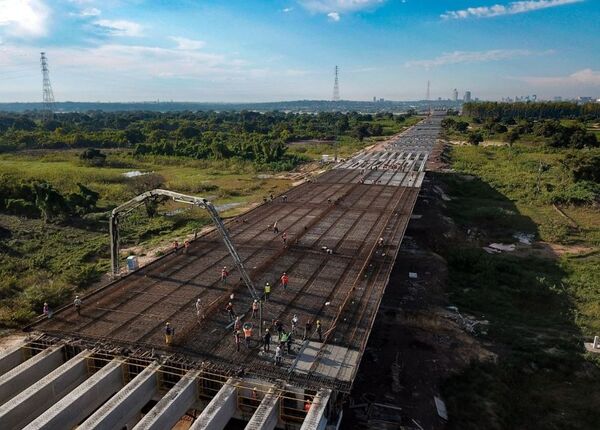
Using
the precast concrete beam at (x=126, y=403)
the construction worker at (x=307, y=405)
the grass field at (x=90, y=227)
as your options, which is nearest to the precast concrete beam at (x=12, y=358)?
the precast concrete beam at (x=126, y=403)

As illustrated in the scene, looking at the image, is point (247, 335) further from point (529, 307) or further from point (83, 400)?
point (529, 307)

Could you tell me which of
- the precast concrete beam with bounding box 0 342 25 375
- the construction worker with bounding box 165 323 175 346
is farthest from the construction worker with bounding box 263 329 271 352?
the precast concrete beam with bounding box 0 342 25 375

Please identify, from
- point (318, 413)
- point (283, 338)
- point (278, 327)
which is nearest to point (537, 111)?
point (278, 327)

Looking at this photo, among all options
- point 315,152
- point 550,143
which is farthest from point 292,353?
point 550,143

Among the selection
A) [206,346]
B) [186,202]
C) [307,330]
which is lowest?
[206,346]

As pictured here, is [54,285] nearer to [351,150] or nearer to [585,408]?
[585,408]

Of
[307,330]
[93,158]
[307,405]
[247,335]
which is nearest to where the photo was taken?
[307,405]

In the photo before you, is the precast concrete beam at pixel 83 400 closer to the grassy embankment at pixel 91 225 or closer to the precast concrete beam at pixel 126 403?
the precast concrete beam at pixel 126 403
